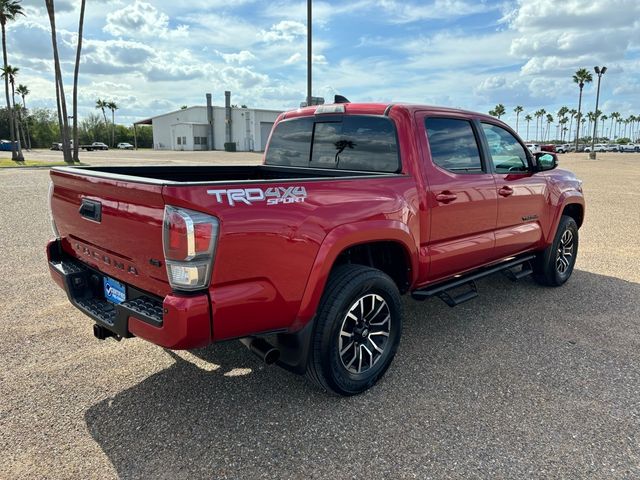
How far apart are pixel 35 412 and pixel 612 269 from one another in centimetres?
661

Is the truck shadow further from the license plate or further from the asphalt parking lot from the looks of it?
the license plate

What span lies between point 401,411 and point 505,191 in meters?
2.40

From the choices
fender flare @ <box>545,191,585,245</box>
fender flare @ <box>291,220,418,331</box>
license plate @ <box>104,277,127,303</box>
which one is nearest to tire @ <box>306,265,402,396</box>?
fender flare @ <box>291,220,418,331</box>

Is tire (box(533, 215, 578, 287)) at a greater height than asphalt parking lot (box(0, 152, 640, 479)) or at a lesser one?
greater

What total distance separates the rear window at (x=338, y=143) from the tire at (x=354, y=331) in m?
1.01

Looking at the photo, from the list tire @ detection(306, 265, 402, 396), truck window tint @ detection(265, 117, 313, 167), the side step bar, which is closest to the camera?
tire @ detection(306, 265, 402, 396)

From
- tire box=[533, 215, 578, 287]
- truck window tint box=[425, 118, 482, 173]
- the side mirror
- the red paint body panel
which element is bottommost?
tire box=[533, 215, 578, 287]

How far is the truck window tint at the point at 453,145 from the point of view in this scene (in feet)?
12.4

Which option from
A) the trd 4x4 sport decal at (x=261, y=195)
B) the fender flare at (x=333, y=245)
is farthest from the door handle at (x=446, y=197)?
the trd 4x4 sport decal at (x=261, y=195)

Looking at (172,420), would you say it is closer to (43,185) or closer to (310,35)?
(310,35)

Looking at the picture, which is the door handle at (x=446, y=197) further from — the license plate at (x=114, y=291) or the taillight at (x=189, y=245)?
the license plate at (x=114, y=291)

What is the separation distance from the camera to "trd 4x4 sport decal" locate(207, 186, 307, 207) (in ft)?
7.65

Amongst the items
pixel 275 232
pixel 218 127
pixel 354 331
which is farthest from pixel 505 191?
pixel 218 127

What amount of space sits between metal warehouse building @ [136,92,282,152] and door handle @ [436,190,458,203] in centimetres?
6040
